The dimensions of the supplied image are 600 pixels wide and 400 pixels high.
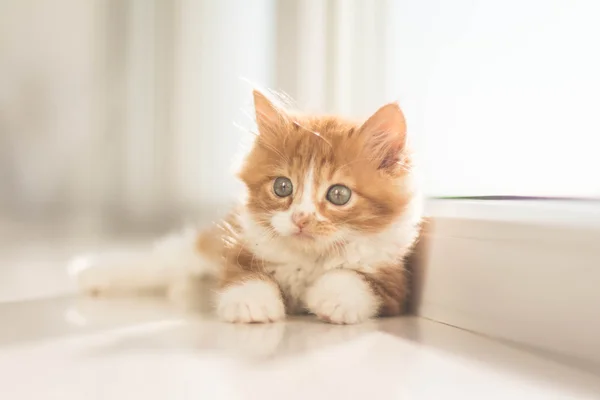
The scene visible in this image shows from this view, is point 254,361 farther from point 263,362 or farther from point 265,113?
point 265,113

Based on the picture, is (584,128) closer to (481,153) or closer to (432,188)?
(481,153)

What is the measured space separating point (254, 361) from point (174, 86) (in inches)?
51.8

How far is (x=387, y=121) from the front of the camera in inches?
43.1

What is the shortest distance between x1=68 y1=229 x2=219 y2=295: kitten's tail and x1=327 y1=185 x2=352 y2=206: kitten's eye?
0.47 metres

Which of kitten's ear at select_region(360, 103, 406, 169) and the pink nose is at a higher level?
kitten's ear at select_region(360, 103, 406, 169)

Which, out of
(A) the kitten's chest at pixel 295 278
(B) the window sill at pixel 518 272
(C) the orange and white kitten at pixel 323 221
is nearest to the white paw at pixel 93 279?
(C) the orange and white kitten at pixel 323 221

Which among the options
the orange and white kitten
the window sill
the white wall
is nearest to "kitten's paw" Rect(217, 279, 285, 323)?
the orange and white kitten

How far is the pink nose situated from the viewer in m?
1.06

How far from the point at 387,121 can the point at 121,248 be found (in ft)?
3.74

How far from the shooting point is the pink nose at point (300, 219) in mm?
1057

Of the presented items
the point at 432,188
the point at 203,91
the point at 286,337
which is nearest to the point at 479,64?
the point at 432,188

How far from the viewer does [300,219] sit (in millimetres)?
1058

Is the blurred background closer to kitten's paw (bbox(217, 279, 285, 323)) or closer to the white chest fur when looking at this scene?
the white chest fur

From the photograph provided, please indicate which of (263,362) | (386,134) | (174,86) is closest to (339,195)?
(386,134)
